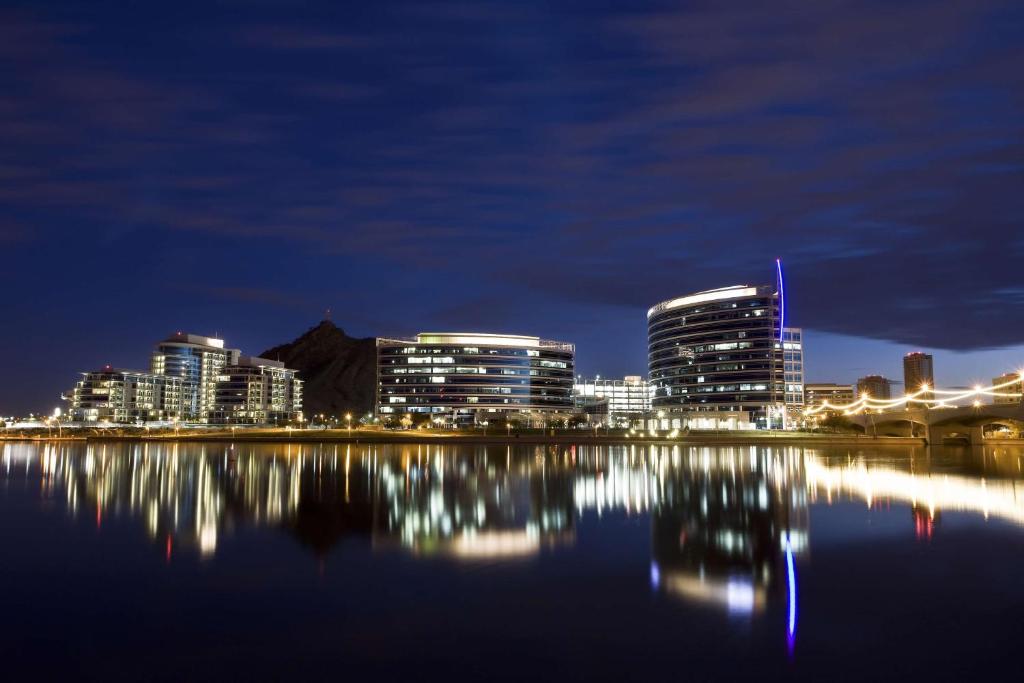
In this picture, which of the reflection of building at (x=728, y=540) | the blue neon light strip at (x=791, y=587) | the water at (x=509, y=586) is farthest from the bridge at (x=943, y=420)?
the blue neon light strip at (x=791, y=587)

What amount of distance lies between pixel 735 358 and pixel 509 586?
177 metres

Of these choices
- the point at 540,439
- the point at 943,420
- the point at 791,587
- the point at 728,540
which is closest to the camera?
the point at 791,587

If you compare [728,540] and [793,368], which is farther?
[793,368]

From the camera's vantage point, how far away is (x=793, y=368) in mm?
188750

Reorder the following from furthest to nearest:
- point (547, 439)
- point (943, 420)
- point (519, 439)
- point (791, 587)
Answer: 1. point (519, 439)
2. point (547, 439)
3. point (943, 420)
4. point (791, 587)

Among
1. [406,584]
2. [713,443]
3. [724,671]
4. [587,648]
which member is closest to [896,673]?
[724,671]

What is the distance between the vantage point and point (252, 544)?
2175cm

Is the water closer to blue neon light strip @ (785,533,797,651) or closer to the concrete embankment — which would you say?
blue neon light strip @ (785,533,797,651)

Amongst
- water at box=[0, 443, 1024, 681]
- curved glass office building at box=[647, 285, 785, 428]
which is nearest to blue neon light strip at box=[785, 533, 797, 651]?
water at box=[0, 443, 1024, 681]

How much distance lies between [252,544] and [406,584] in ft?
24.1

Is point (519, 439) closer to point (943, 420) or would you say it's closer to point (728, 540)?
point (943, 420)

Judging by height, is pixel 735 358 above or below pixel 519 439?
above

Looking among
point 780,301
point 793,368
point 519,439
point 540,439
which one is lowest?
point 519,439

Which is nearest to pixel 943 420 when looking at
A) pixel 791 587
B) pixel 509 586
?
pixel 791 587
